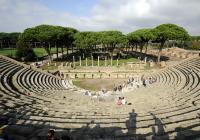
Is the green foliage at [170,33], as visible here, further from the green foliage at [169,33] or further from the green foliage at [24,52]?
the green foliage at [24,52]

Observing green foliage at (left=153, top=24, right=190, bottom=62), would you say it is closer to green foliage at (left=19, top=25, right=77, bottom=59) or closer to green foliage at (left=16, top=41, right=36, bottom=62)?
green foliage at (left=19, top=25, right=77, bottom=59)

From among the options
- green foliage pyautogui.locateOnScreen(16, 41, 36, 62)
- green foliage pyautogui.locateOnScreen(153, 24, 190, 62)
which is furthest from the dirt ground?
green foliage pyautogui.locateOnScreen(16, 41, 36, 62)

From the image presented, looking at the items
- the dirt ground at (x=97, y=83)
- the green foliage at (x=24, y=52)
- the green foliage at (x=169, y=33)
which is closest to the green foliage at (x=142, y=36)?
the green foliage at (x=169, y=33)

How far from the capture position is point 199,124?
1391 centimetres

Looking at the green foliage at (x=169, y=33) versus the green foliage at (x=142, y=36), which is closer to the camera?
the green foliage at (x=169, y=33)

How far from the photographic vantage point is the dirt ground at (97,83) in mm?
41406

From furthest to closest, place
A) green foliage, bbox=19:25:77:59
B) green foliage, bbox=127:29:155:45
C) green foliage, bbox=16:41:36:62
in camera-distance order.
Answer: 1. green foliage, bbox=127:29:155:45
2. green foliage, bbox=16:41:36:62
3. green foliage, bbox=19:25:77:59

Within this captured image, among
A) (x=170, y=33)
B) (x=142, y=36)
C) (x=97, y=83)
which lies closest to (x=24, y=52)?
→ (x=97, y=83)

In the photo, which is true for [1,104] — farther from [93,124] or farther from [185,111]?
[185,111]

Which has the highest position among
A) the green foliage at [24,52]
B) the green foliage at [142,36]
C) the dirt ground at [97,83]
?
the green foliage at [142,36]

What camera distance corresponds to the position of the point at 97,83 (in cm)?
4456

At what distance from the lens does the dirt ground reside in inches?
1630

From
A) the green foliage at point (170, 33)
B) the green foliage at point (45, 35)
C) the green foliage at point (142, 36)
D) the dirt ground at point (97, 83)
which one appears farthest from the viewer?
the green foliage at point (142, 36)

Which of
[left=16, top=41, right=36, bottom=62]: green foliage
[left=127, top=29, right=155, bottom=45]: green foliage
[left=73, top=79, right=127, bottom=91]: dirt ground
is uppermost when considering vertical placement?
[left=127, top=29, right=155, bottom=45]: green foliage
